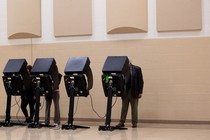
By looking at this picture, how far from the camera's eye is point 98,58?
385 inches

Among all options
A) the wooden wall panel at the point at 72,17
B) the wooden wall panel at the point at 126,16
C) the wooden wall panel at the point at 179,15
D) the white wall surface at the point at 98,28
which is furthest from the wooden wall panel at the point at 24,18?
the wooden wall panel at the point at 179,15

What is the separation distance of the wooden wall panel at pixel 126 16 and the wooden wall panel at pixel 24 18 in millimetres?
2127

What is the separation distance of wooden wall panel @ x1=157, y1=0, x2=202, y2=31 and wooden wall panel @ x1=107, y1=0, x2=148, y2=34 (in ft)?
1.34

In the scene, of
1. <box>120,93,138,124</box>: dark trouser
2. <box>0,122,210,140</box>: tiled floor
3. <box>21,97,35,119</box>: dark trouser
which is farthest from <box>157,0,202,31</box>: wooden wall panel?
<box>21,97,35,119</box>: dark trouser

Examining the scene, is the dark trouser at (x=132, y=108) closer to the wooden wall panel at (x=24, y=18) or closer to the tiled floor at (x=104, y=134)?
the tiled floor at (x=104, y=134)

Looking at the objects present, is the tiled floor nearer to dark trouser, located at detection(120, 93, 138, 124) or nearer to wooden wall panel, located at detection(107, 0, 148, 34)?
dark trouser, located at detection(120, 93, 138, 124)

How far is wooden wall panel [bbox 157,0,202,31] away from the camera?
8.96 meters

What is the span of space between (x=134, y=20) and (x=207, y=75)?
2297 millimetres

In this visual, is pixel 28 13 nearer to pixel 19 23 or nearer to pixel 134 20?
pixel 19 23

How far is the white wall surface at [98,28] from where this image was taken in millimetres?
8977

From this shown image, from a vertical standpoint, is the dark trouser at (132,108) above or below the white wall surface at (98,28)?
below

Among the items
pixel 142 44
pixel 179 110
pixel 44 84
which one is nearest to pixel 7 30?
pixel 44 84

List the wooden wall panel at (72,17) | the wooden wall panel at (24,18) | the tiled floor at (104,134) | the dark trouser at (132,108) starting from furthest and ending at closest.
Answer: the wooden wall panel at (24,18) < the wooden wall panel at (72,17) < the dark trouser at (132,108) < the tiled floor at (104,134)

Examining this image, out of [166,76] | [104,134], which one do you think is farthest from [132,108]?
[166,76]
